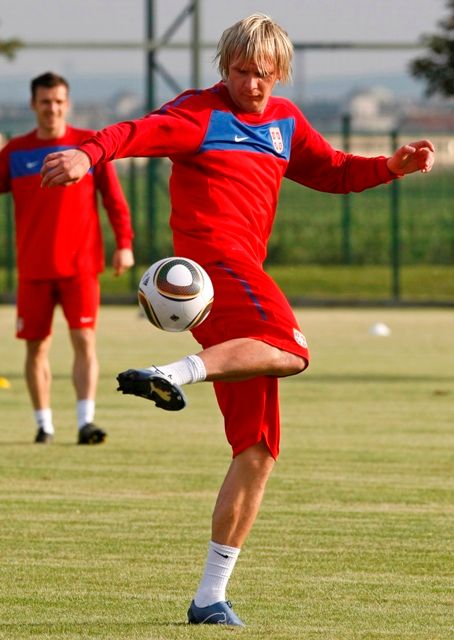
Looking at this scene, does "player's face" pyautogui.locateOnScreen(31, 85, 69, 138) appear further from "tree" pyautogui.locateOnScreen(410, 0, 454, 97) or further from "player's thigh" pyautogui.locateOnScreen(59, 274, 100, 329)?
"tree" pyautogui.locateOnScreen(410, 0, 454, 97)

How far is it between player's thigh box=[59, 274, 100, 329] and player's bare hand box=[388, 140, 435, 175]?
14.4 feet

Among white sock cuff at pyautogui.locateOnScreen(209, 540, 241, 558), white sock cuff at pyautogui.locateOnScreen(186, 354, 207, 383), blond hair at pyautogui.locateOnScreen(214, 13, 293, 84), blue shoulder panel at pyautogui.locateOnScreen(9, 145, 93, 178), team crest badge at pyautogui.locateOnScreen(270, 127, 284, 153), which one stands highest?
blond hair at pyautogui.locateOnScreen(214, 13, 293, 84)

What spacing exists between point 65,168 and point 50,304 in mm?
5222

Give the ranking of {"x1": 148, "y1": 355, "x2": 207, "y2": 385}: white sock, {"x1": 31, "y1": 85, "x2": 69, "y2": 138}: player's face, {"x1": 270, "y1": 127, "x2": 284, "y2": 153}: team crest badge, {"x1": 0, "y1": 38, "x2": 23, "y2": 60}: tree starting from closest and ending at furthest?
{"x1": 148, "y1": 355, "x2": 207, "y2": 385}: white sock < {"x1": 270, "y1": 127, "x2": 284, "y2": 153}: team crest badge < {"x1": 31, "y1": 85, "x2": 69, "y2": 138}: player's face < {"x1": 0, "y1": 38, "x2": 23, "y2": 60}: tree

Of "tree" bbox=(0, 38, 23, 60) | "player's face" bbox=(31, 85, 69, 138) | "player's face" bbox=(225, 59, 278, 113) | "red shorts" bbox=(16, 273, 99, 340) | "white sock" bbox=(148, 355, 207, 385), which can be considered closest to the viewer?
"white sock" bbox=(148, 355, 207, 385)

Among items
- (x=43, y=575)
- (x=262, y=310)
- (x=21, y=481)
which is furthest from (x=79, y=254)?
(x=262, y=310)

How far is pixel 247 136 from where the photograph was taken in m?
5.35

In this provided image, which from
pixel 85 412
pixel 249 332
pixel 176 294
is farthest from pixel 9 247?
pixel 249 332

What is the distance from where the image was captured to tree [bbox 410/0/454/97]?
23953 millimetres

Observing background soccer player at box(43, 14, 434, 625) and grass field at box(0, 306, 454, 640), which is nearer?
background soccer player at box(43, 14, 434, 625)

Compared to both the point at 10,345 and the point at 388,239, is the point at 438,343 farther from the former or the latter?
the point at 388,239

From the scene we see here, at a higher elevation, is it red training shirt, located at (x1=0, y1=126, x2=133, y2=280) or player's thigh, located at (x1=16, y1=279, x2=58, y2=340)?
red training shirt, located at (x1=0, y1=126, x2=133, y2=280)

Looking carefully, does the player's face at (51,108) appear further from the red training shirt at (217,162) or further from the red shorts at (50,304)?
the red training shirt at (217,162)

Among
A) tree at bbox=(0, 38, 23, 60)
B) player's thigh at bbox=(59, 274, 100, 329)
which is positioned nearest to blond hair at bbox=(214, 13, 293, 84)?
player's thigh at bbox=(59, 274, 100, 329)
